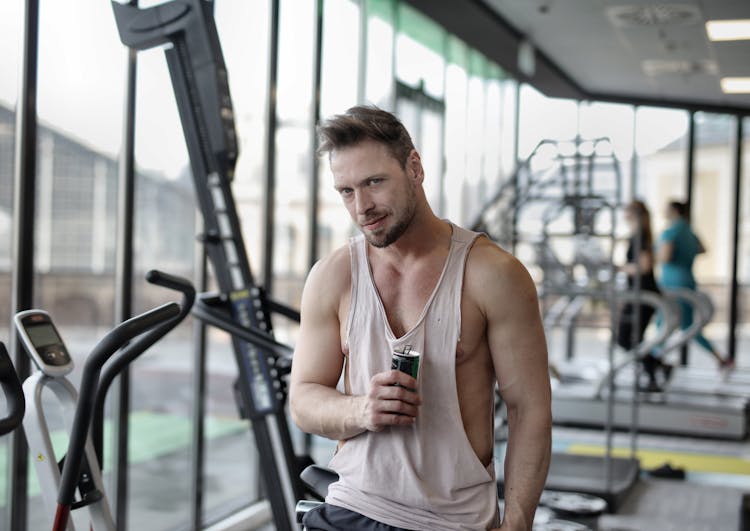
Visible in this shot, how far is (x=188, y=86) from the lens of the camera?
108 inches

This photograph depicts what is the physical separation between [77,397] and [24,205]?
1009 millimetres

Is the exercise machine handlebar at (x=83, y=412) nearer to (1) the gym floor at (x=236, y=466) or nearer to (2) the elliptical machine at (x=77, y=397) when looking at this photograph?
(2) the elliptical machine at (x=77, y=397)

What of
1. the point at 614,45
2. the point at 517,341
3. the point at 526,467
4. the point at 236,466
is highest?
the point at 614,45

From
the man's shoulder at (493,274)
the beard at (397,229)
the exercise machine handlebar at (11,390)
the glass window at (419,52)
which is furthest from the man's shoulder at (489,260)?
the glass window at (419,52)

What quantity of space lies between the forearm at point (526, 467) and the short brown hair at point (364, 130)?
0.55 meters

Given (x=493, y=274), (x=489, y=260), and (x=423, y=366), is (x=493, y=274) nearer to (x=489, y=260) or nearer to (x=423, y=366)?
(x=489, y=260)

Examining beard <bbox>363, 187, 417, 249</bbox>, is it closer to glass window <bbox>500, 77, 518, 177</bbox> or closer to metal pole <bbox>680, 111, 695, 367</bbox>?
glass window <bbox>500, 77, 518, 177</bbox>

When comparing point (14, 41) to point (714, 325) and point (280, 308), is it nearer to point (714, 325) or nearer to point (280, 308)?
point (280, 308)

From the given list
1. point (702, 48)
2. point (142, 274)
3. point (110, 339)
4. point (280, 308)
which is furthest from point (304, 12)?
point (702, 48)

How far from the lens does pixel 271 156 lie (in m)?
4.33

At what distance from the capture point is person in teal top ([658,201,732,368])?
713cm

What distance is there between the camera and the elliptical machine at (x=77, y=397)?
73.0 inches

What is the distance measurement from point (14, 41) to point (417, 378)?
2.00 meters

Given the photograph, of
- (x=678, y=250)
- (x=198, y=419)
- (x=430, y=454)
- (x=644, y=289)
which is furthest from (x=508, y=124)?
(x=430, y=454)
